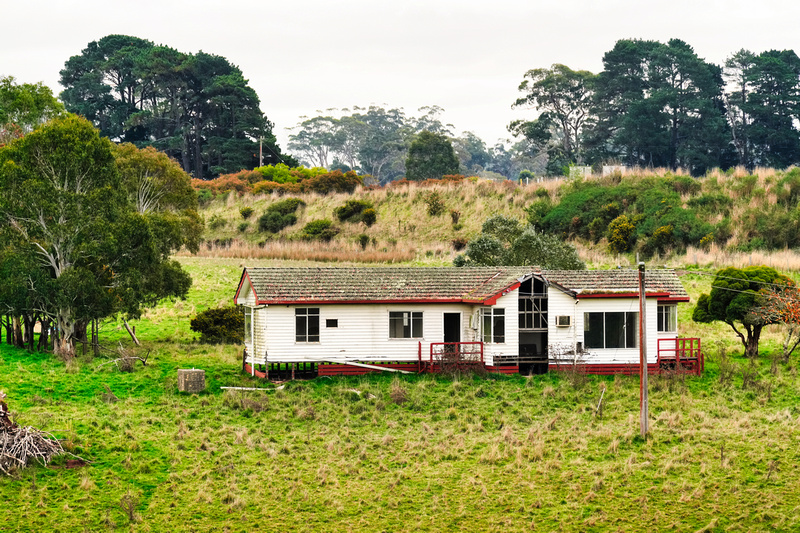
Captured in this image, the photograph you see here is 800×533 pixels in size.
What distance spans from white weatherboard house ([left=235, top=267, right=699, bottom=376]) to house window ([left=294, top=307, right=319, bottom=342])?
4 cm

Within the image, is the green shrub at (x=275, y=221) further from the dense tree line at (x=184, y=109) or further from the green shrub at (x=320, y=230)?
the dense tree line at (x=184, y=109)

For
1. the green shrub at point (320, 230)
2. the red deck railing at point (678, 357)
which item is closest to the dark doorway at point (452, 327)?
the red deck railing at point (678, 357)

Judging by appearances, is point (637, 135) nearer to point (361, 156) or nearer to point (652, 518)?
point (361, 156)

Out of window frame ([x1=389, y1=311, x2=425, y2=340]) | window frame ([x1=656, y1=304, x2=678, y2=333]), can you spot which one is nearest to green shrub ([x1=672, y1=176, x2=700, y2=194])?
window frame ([x1=656, y1=304, x2=678, y2=333])

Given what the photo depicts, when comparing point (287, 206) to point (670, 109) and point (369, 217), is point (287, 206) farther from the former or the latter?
point (670, 109)

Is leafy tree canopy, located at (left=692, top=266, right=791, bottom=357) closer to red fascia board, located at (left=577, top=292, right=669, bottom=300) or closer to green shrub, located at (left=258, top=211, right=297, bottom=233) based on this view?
red fascia board, located at (left=577, top=292, right=669, bottom=300)

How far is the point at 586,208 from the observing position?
2618 inches

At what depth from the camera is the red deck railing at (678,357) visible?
31.7m

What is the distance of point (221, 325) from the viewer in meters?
39.1

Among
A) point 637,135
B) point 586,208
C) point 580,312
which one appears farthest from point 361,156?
point 580,312

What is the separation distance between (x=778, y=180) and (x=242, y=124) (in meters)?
59.1

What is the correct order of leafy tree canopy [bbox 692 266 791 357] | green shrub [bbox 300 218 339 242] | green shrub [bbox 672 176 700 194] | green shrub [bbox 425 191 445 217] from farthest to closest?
green shrub [bbox 425 191 445 217] → green shrub [bbox 300 218 339 242] → green shrub [bbox 672 176 700 194] → leafy tree canopy [bbox 692 266 791 357]

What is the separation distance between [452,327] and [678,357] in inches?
324

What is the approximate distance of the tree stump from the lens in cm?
2805
